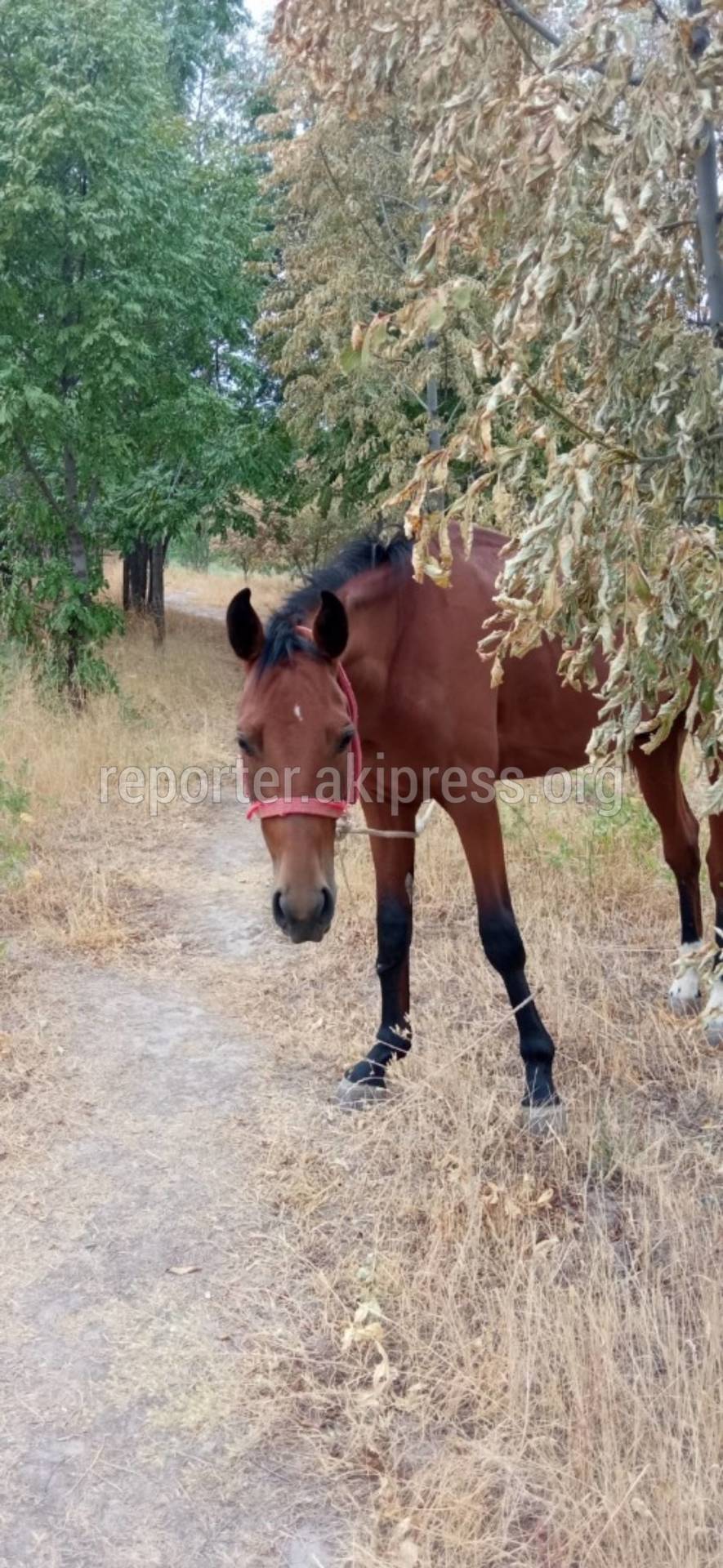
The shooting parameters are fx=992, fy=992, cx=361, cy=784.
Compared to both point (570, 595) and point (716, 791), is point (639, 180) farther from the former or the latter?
point (716, 791)

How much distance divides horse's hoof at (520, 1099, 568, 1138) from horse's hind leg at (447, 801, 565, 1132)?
29 millimetres

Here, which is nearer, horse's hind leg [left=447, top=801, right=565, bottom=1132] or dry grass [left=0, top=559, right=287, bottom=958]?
horse's hind leg [left=447, top=801, right=565, bottom=1132]

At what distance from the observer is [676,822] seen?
173 inches

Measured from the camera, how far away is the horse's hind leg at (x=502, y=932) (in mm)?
3326

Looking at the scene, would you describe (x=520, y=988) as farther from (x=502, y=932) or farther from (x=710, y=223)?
(x=710, y=223)

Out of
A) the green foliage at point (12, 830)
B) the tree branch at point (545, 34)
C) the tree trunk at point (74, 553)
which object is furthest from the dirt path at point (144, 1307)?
the tree trunk at point (74, 553)

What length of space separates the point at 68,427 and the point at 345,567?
6.75m

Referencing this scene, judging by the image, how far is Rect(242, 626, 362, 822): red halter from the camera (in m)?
2.54

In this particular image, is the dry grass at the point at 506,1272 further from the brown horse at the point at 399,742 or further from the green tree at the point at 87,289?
the green tree at the point at 87,289

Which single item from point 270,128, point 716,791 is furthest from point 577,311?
point 270,128

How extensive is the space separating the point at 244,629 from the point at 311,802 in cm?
49

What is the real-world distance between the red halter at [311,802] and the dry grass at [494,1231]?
1.05m

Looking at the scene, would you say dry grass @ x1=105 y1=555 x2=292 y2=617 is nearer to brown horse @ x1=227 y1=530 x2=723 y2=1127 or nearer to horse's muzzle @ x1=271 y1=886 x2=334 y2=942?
brown horse @ x1=227 y1=530 x2=723 y2=1127

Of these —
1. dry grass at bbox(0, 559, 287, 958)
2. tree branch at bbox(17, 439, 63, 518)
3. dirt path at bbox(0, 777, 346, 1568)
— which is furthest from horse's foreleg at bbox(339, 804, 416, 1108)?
tree branch at bbox(17, 439, 63, 518)
